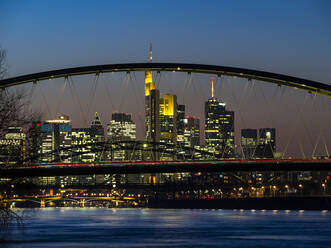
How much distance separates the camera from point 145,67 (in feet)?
243

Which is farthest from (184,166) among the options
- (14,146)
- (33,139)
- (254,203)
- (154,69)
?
(254,203)

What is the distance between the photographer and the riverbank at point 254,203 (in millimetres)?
141125

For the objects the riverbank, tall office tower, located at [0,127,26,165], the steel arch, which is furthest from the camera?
the riverbank

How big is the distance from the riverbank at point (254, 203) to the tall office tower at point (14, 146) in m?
110

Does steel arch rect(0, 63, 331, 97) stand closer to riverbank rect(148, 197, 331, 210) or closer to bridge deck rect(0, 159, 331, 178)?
bridge deck rect(0, 159, 331, 178)

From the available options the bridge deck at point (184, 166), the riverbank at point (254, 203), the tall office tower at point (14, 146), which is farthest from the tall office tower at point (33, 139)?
the riverbank at point (254, 203)

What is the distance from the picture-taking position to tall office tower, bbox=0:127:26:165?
35.4 metres

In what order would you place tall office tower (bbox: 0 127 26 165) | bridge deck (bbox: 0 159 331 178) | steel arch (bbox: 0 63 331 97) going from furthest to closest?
steel arch (bbox: 0 63 331 97) → bridge deck (bbox: 0 159 331 178) → tall office tower (bbox: 0 127 26 165)

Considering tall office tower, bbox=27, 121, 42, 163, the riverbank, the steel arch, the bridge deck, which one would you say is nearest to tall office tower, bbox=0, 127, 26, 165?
tall office tower, bbox=27, 121, 42, 163

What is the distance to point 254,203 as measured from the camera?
15162 cm

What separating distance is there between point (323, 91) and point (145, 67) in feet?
66.2

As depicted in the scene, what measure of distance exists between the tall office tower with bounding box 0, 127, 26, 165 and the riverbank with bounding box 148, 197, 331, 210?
11012 centimetres

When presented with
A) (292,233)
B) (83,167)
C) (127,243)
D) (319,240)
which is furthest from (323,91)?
(127,243)

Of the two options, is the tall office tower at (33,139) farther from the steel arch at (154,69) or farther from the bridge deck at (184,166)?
the steel arch at (154,69)
